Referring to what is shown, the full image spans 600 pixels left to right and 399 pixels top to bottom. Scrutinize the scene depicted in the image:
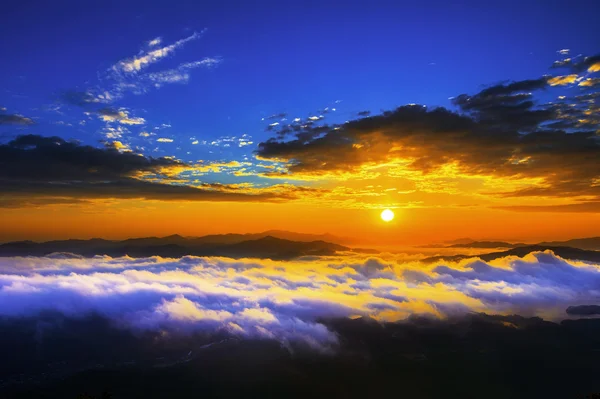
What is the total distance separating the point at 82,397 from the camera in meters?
68.8

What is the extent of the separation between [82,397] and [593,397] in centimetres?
9902

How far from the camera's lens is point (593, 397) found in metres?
69.9
